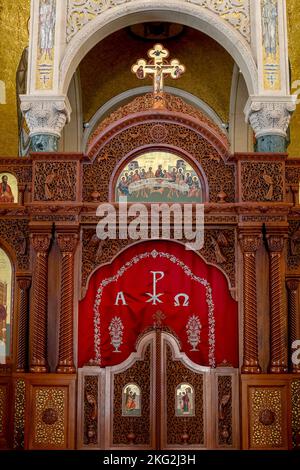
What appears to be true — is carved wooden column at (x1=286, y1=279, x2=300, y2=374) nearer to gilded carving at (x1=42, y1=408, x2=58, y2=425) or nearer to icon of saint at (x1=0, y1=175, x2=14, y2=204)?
gilded carving at (x1=42, y1=408, x2=58, y2=425)

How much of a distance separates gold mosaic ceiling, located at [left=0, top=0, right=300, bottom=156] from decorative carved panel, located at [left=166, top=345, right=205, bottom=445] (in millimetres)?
5335

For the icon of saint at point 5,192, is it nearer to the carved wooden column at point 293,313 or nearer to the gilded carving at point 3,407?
the gilded carving at point 3,407

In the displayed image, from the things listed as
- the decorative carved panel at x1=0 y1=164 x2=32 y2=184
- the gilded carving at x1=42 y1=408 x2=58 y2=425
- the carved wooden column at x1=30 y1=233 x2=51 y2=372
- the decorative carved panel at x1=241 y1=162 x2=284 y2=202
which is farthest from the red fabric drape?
the decorative carved panel at x1=0 y1=164 x2=32 y2=184

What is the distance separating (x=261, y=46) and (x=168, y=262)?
3.34 meters

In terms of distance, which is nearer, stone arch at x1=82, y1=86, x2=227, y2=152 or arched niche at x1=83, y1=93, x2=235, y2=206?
arched niche at x1=83, y1=93, x2=235, y2=206

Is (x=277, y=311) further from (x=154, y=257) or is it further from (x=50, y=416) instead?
Result: (x=50, y=416)

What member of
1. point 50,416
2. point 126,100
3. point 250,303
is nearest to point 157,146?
point 250,303

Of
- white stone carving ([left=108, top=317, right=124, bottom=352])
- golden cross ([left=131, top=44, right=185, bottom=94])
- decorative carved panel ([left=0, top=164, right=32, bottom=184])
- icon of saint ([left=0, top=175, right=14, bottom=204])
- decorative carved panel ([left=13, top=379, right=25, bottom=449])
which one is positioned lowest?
decorative carved panel ([left=13, top=379, right=25, bottom=449])

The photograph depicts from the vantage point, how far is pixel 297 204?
8.41 metres

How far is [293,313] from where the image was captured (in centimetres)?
835

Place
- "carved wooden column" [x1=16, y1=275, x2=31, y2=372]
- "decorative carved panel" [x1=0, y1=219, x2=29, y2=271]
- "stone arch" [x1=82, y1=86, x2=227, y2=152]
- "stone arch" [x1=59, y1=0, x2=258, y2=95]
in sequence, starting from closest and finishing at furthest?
"carved wooden column" [x1=16, y1=275, x2=31, y2=372], "decorative carved panel" [x1=0, y1=219, x2=29, y2=271], "stone arch" [x1=59, y1=0, x2=258, y2=95], "stone arch" [x1=82, y1=86, x2=227, y2=152]

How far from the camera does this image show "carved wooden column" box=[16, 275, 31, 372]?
8.23 metres

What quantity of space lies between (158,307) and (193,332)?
1.59 feet

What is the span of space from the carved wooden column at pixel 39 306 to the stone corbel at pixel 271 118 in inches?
127
